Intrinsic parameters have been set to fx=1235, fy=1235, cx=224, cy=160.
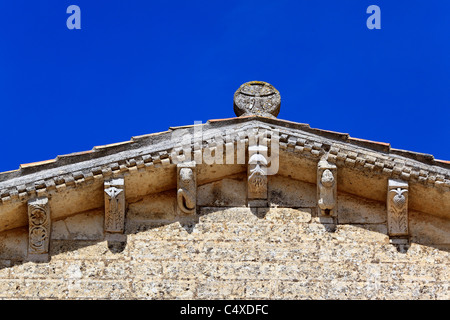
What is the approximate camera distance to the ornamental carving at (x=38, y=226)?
13656 millimetres

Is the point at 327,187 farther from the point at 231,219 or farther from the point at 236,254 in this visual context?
the point at 236,254

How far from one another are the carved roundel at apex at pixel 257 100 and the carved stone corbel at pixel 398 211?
182cm

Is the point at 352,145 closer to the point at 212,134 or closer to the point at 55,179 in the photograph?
the point at 212,134

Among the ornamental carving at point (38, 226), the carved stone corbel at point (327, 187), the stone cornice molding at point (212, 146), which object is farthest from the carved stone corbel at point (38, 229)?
the carved stone corbel at point (327, 187)

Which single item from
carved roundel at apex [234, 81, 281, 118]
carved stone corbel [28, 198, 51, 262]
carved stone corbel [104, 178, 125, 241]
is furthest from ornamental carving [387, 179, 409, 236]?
carved stone corbel [28, 198, 51, 262]

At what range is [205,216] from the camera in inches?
553

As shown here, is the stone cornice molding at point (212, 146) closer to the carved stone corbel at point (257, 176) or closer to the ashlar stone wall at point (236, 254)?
Answer: the carved stone corbel at point (257, 176)

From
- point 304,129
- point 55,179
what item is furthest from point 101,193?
point 304,129

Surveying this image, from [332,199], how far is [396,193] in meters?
0.72

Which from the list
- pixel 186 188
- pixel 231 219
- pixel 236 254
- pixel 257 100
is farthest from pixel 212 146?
pixel 236 254

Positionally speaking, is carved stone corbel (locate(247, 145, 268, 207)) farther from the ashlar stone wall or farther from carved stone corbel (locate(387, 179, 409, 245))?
carved stone corbel (locate(387, 179, 409, 245))

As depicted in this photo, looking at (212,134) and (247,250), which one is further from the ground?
(212,134)
